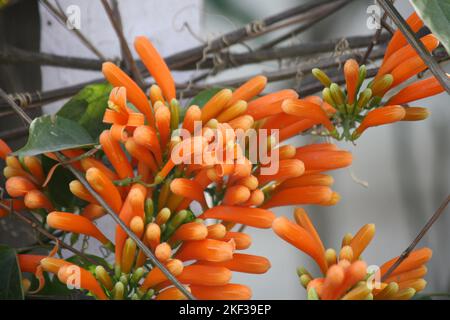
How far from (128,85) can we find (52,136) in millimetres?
65

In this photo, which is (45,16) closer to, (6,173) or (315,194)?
(6,173)

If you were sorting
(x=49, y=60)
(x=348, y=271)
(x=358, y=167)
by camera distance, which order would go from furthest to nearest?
(x=358, y=167), (x=49, y=60), (x=348, y=271)

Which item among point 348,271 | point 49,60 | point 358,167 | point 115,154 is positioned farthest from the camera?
point 358,167

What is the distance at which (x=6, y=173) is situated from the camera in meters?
0.48

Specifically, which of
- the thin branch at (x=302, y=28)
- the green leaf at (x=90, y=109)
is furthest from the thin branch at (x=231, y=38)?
the green leaf at (x=90, y=109)

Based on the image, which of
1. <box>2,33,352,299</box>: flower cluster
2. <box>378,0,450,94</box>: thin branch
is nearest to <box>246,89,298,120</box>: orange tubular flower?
<box>2,33,352,299</box>: flower cluster

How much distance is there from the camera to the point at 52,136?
0.44 m

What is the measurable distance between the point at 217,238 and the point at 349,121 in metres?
0.14

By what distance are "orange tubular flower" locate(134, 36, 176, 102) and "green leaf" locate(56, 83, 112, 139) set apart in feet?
0.23

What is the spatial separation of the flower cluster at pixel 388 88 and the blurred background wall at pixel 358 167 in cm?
36

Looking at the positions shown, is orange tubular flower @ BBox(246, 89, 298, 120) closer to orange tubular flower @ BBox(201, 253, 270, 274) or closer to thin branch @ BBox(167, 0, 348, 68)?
orange tubular flower @ BBox(201, 253, 270, 274)

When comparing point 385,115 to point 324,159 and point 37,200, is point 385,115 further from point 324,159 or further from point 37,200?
point 37,200

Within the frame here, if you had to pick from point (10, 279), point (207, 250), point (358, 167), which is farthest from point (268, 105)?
point (358, 167)
